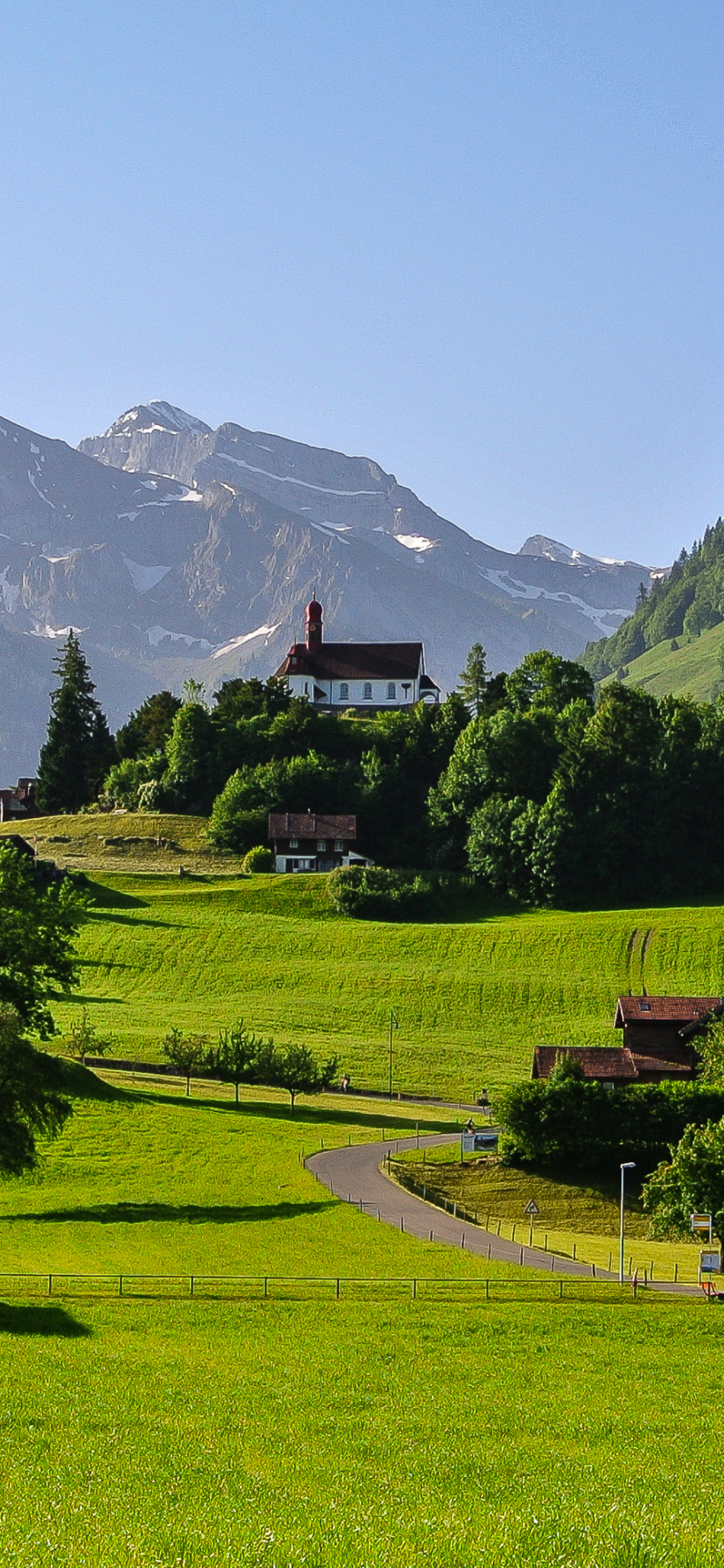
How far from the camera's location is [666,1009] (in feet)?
267

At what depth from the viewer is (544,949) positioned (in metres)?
109

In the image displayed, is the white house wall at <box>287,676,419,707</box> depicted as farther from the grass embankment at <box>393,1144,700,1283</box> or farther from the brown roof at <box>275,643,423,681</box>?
the grass embankment at <box>393,1144,700,1283</box>

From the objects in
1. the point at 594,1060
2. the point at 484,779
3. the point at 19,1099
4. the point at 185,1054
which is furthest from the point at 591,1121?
the point at 484,779

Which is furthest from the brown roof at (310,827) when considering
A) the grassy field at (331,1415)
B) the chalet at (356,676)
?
the grassy field at (331,1415)

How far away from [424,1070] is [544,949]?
25262mm

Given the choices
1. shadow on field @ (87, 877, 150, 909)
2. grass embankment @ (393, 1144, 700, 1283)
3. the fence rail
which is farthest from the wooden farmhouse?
shadow on field @ (87, 877, 150, 909)

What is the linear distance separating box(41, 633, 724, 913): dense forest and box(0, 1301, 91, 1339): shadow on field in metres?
85.8

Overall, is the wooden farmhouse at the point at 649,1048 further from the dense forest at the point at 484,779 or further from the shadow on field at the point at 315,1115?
the dense forest at the point at 484,779

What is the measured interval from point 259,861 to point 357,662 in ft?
164

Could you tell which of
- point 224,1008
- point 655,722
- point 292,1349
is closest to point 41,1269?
point 292,1349

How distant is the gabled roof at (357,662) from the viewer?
172625 millimetres

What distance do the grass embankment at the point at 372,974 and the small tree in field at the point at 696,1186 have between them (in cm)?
3024

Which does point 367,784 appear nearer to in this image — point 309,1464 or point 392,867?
point 392,867

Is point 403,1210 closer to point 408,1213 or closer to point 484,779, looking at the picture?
point 408,1213
